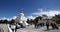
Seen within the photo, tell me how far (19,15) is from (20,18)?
1.65m

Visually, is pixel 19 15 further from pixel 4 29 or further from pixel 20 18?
pixel 4 29

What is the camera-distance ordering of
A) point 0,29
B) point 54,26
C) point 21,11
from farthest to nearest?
1. point 21,11
2. point 54,26
3. point 0,29

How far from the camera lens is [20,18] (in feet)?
241

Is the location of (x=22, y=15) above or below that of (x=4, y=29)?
above

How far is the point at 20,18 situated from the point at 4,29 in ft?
191

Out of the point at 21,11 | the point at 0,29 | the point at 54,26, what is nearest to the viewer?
the point at 0,29

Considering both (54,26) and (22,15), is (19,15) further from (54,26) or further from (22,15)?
(54,26)

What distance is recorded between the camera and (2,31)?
14.6 metres

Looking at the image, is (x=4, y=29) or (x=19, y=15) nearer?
(x=4, y=29)

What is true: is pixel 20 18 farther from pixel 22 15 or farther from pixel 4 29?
pixel 4 29

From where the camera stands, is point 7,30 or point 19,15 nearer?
point 7,30

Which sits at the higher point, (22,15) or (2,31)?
(22,15)

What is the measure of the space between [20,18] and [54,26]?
52640mm

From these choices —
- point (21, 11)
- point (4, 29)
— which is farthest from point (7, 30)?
point (21, 11)
